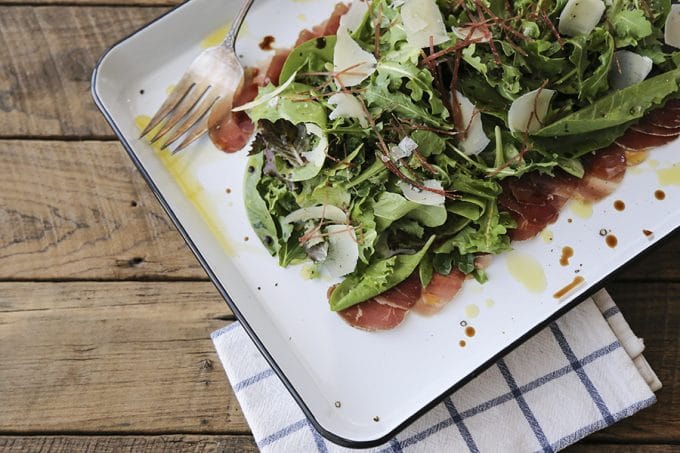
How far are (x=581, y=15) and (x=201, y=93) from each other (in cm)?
92

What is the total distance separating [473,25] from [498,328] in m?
0.66

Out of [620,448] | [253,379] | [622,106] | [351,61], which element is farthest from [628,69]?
[253,379]

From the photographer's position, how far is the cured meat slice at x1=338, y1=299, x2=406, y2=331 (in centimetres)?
144

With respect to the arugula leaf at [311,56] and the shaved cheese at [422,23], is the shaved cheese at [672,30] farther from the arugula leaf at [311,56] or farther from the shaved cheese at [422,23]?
the arugula leaf at [311,56]

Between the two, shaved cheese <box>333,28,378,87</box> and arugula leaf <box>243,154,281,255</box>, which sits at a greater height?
shaved cheese <box>333,28,378,87</box>

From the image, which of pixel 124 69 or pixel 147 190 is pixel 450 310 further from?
pixel 124 69

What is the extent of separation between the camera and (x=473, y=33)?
4.49 feet

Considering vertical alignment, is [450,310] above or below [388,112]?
below

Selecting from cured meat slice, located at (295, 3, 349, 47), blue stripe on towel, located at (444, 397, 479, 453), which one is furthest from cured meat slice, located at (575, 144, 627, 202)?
cured meat slice, located at (295, 3, 349, 47)

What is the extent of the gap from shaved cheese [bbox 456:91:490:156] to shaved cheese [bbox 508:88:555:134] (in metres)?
0.07

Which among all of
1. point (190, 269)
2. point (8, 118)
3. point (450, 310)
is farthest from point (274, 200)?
point (8, 118)

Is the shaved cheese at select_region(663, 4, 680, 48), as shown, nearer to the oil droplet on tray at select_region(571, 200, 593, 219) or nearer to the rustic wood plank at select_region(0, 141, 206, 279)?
the oil droplet on tray at select_region(571, 200, 593, 219)

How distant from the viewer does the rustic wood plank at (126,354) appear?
1576 millimetres

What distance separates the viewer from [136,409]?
1.60 m
